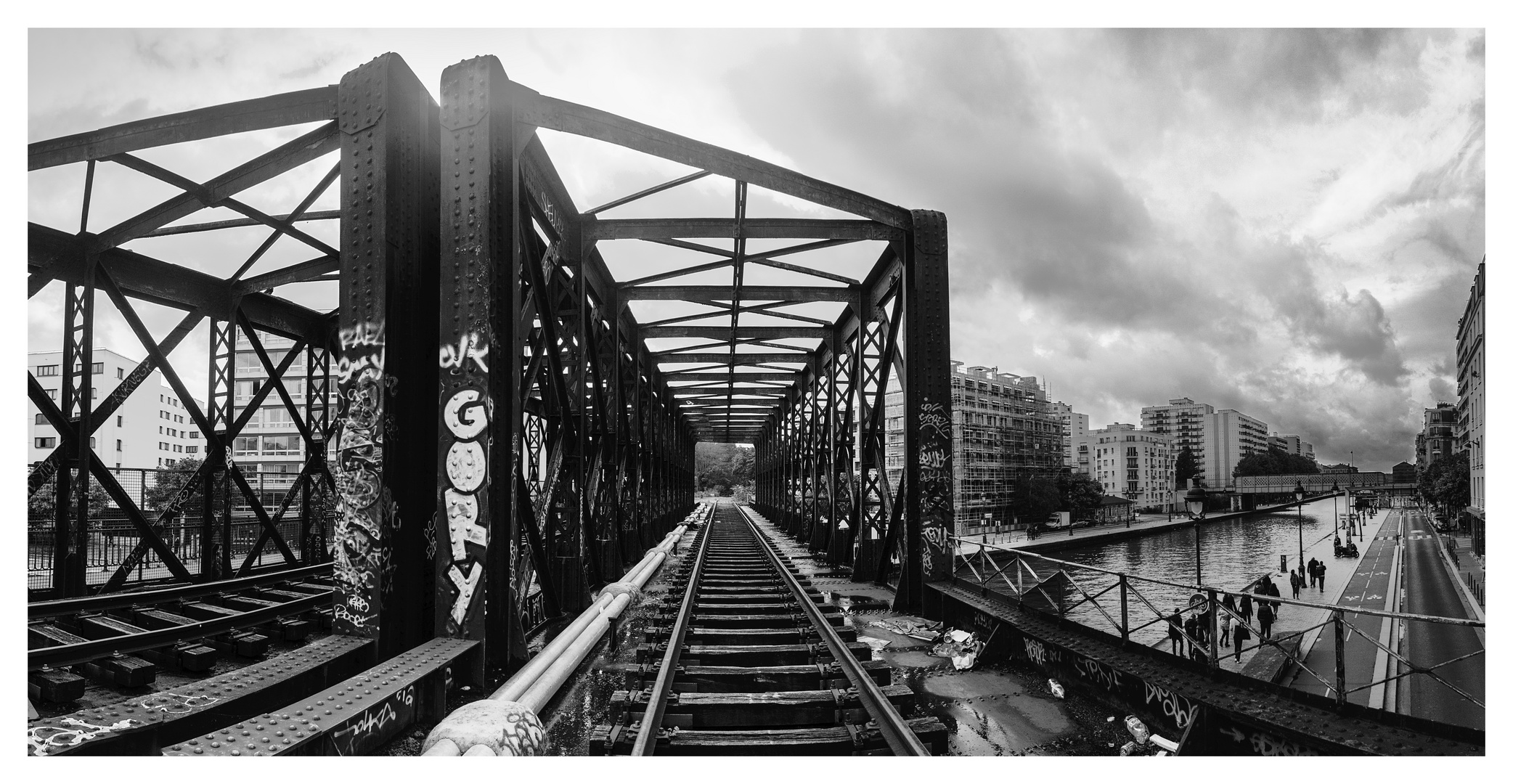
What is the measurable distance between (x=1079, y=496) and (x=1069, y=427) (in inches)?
1097

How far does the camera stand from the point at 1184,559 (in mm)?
93500

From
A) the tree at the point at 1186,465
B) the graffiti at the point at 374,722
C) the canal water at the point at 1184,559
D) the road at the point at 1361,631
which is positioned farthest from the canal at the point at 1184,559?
the graffiti at the point at 374,722

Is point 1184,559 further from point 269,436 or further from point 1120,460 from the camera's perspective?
point 269,436

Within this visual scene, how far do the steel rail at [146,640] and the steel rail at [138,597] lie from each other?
1415 millimetres

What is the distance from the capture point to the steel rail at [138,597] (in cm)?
868

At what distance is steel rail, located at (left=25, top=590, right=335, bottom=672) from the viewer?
6805mm

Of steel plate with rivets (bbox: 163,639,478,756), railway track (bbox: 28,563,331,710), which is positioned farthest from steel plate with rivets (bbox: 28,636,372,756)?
railway track (bbox: 28,563,331,710)

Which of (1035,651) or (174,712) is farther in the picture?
(1035,651)

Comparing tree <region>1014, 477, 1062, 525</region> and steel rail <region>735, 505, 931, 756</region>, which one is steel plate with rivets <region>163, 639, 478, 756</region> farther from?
tree <region>1014, 477, 1062, 525</region>

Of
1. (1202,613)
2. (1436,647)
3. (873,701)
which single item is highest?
(873,701)

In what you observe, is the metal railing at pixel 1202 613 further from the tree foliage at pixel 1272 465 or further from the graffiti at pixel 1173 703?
the tree foliage at pixel 1272 465

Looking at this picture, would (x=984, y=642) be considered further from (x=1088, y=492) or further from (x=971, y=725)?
(x=1088, y=492)

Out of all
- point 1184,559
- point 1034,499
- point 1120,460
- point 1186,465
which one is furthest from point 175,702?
point 1120,460

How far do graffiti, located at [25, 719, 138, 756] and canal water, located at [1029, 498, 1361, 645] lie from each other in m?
58.1
